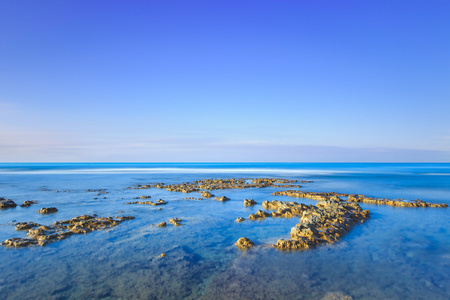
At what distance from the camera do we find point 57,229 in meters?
16.2

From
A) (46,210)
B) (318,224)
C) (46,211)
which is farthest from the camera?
(46,210)

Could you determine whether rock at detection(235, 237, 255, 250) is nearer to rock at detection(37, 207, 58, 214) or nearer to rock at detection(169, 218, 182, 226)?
rock at detection(169, 218, 182, 226)

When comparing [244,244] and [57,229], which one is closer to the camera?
[244,244]

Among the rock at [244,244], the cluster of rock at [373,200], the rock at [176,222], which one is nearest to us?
the rock at [244,244]

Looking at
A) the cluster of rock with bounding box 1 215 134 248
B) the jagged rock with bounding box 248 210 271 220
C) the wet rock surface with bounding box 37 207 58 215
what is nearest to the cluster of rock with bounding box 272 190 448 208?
the jagged rock with bounding box 248 210 271 220

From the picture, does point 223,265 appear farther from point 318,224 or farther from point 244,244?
point 318,224

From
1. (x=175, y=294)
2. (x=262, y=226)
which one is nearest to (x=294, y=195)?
(x=262, y=226)

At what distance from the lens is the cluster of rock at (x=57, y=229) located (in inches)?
535

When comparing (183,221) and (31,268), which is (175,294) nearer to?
(31,268)

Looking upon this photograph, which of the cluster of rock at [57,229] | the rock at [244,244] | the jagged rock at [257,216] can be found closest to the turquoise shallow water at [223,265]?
the rock at [244,244]

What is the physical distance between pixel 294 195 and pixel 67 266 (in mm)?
27315

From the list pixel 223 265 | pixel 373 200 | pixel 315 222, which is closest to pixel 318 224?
pixel 315 222

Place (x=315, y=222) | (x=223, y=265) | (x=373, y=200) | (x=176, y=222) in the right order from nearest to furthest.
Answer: (x=223, y=265) → (x=315, y=222) → (x=176, y=222) → (x=373, y=200)

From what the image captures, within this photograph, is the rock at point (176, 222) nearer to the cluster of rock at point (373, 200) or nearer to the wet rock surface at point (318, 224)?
the wet rock surface at point (318, 224)
